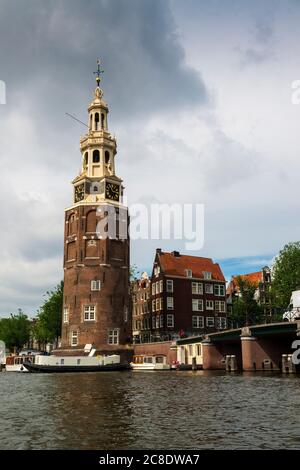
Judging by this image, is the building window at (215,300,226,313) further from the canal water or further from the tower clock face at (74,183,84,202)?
the canal water

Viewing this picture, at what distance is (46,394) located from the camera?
30.4 m

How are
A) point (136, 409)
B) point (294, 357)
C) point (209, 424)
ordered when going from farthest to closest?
point (294, 357)
point (136, 409)
point (209, 424)

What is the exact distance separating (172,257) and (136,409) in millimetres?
70562

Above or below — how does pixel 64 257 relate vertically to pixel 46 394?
above

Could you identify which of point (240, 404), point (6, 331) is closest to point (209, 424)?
point (240, 404)

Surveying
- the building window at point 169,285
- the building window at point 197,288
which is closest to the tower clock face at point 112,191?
the building window at point 169,285

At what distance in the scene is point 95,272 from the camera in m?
74.3

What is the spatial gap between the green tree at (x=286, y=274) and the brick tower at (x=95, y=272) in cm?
2329

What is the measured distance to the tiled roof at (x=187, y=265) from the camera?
89.2m

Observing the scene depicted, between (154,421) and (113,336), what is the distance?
5589 centimetres

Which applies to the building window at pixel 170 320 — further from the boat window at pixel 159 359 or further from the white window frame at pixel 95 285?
the white window frame at pixel 95 285

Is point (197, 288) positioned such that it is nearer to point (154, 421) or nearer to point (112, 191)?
point (112, 191)
